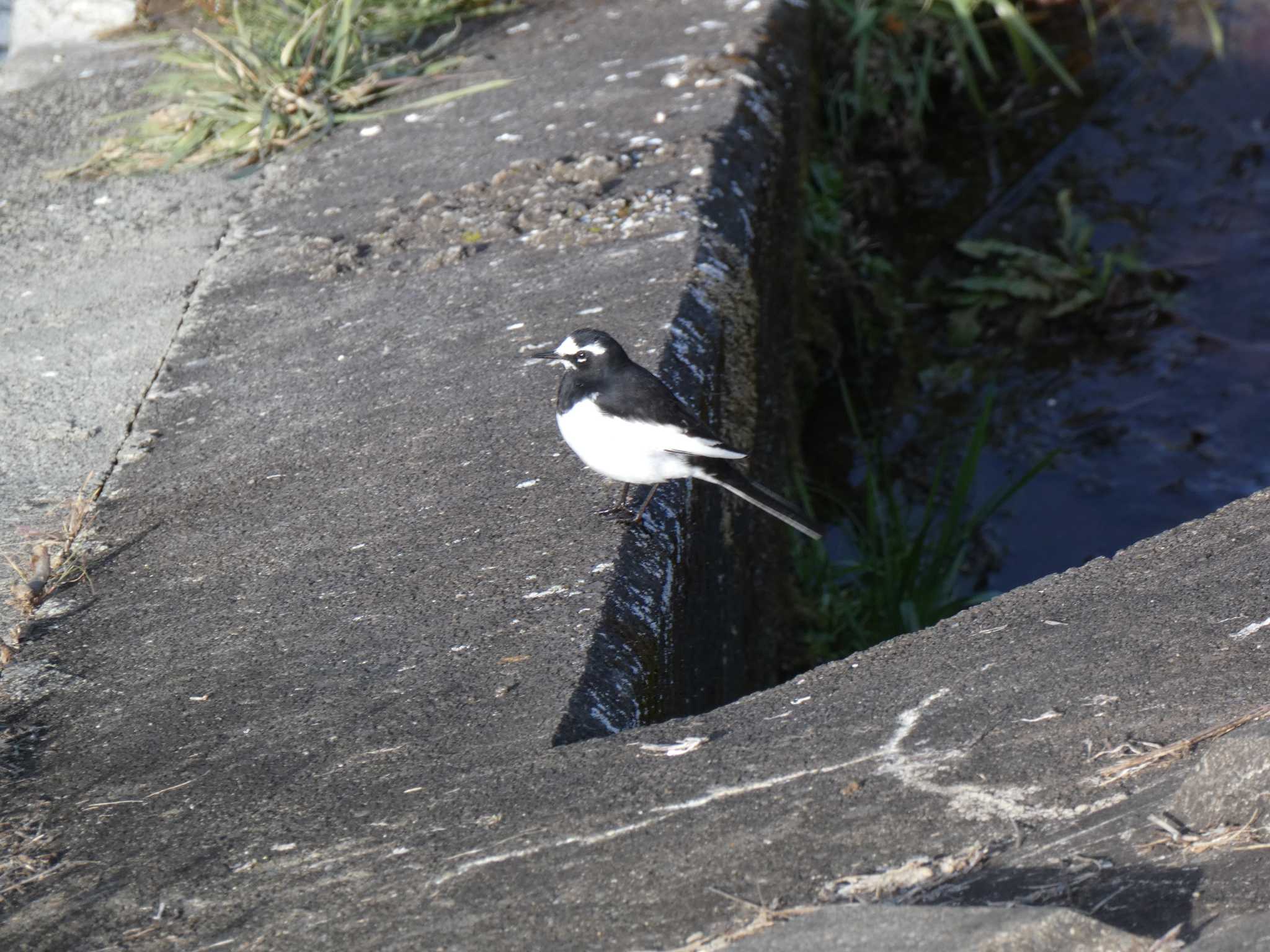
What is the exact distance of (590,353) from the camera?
2.56 meters

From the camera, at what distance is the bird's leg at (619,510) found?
247 centimetres

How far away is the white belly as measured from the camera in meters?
2.37

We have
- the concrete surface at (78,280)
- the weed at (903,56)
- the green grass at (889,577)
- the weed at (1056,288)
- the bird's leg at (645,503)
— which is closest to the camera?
the bird's leg at (645,503)

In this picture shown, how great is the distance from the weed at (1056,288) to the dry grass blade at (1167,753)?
3644mm

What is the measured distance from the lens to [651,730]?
196cm

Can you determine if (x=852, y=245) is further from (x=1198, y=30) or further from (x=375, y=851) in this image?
(x=375, y=851)

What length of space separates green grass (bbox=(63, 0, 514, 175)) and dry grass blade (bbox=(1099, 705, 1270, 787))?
11.0ft

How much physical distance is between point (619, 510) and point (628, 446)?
0.56 ft

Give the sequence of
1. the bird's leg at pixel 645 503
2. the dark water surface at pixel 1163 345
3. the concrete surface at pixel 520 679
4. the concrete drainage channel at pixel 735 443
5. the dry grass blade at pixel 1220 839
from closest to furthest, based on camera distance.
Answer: the dry grass blade at pixel 1220 839 < the concrete surface at pixel 520 679 < the concrete drainage channel at pixel 735 443 < the bird's leg at pixel 645 503 < the dark water surface at pixel 1163 345

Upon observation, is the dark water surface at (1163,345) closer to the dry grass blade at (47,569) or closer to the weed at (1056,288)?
the weed at (1056,288)

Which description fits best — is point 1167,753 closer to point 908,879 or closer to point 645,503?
point 908,879

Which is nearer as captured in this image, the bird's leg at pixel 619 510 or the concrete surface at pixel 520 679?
the concrete surface at pixel 520 679

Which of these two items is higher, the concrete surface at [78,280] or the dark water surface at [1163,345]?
the concrete surface at [78,280]

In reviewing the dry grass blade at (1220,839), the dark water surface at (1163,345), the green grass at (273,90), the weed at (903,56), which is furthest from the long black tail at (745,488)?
the weed at (903,56)
